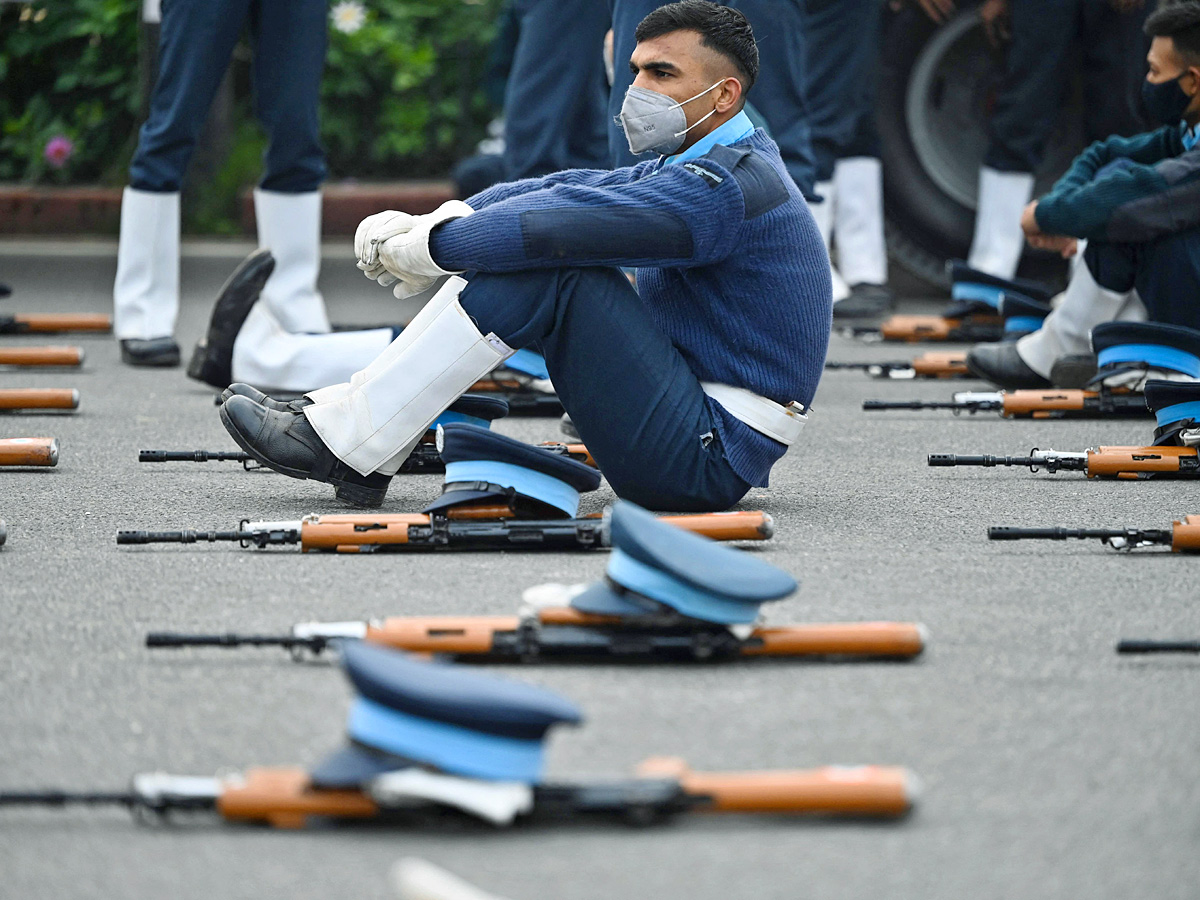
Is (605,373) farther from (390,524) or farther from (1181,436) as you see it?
(1181,436)

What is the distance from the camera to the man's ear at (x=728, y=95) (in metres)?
3.37

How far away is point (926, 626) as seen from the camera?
2.63 meters

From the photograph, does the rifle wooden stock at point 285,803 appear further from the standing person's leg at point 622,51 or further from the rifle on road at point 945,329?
the rifle on road at point 945,329

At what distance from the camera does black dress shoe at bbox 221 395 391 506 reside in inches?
131

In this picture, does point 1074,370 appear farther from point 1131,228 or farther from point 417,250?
point 417,250

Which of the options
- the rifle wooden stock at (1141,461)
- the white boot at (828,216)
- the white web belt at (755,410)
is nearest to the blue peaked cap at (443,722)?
the white web belt at (755,410)

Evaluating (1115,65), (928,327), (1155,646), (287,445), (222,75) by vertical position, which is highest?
(1115,65)

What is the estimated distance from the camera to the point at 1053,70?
6.63 meters

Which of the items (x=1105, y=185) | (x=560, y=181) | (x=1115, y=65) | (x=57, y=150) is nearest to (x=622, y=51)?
(x=560, y=181)

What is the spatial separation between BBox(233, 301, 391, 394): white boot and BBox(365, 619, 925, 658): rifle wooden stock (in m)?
2.38

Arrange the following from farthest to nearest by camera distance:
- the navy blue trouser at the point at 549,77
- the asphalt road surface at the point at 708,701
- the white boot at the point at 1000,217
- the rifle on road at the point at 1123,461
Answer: the white boot at the point at 1000,217 → the navy blue trouser at the point at 549,77 → the rifle on road at the point at 1123,461 → the asphalt road surface at the point at 708,701

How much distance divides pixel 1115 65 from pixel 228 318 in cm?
373

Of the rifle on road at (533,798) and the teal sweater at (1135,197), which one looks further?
the teal sweater at (1135,197)

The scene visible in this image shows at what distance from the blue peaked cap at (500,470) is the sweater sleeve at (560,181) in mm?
579
